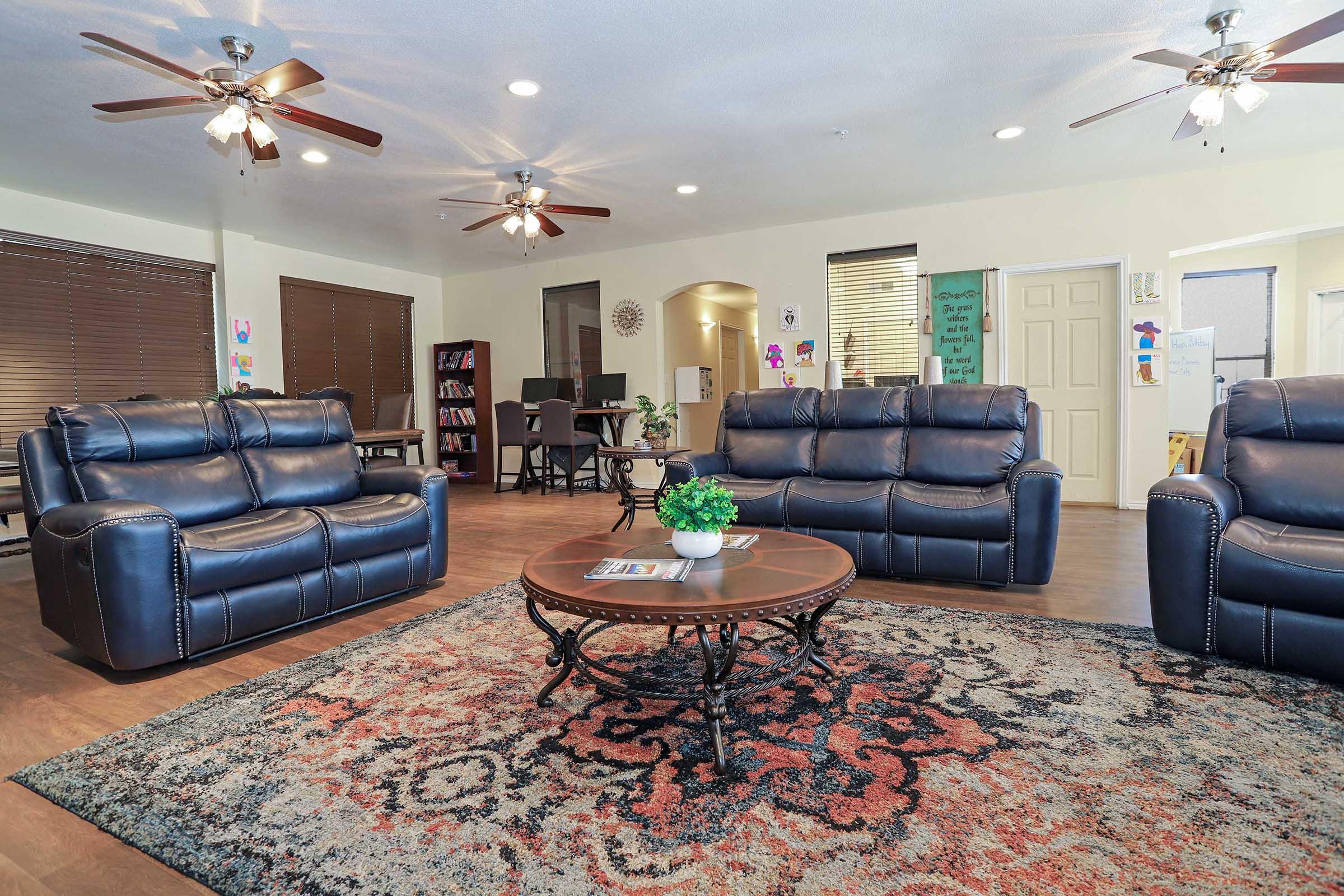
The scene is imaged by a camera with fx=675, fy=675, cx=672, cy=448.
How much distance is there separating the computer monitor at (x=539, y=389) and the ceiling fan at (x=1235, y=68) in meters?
6.09

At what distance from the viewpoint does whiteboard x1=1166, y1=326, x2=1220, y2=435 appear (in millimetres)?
6996

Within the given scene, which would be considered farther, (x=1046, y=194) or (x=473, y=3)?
(x=1046, y=194)

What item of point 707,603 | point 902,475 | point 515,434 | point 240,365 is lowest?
point 707,603

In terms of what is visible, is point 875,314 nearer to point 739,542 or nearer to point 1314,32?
point 1314,32

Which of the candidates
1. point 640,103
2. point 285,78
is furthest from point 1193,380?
point 285,78

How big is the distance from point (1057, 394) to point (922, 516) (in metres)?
3.53

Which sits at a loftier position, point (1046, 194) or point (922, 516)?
point (1046, 194)

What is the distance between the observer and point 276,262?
698 cm

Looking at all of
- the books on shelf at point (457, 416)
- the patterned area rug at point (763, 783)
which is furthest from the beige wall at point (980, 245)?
the patterned area rug at point (763, 783)

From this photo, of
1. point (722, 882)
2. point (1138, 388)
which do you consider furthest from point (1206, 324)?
point (722, 882)

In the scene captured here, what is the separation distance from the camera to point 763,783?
1574 mm

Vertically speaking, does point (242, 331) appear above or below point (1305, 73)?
below

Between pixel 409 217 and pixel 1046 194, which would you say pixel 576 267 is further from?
pixel 1046 194

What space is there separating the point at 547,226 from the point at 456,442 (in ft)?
14.1
